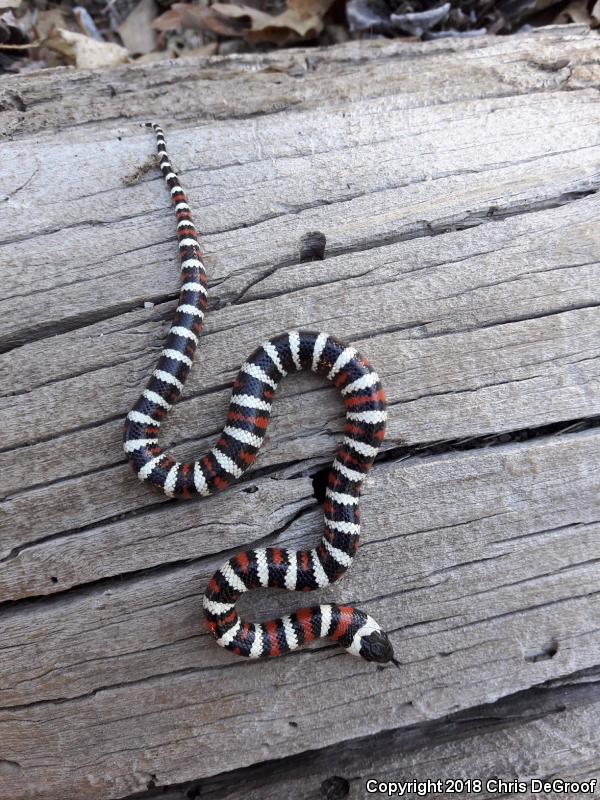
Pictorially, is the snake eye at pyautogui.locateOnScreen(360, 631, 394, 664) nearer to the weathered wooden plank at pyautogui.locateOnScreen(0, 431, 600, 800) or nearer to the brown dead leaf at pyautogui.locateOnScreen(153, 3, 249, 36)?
the weathered wooden plank at pyautogui.locateOnScreen(0, 431, 600, 800)

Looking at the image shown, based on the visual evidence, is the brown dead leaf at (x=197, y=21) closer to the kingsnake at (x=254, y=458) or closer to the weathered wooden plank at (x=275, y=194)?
the weathered wooden plank at (x=275, y=194)

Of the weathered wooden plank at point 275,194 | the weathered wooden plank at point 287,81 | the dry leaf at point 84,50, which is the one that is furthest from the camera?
the dry leaf at point 84,50

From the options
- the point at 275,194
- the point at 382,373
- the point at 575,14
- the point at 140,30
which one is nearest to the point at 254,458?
the point at 382,373

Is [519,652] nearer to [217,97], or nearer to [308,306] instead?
[308,306]

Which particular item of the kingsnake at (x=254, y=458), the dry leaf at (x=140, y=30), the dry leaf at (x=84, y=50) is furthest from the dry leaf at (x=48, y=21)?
the kingsnake at (x=254, y=458)

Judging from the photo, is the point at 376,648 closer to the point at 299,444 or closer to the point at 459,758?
the point at 459,758

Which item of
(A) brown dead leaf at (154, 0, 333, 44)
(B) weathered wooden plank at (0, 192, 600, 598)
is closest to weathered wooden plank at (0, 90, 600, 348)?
(B) weathered wooden plank at (0, 192, 600, 598)
